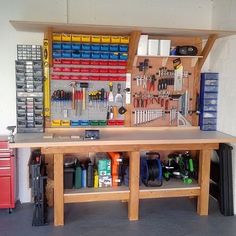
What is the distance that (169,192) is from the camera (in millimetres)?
3189

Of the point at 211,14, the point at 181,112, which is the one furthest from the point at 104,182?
the point at 211,14

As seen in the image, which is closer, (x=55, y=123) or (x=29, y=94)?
(x=29, y=94)

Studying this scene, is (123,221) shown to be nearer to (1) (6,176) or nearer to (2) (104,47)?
(1) (6,176)

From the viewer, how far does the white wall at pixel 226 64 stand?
10.7 ft

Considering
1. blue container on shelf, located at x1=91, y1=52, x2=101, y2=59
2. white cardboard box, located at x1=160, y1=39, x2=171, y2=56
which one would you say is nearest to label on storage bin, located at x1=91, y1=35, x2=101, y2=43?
blue container on shelf, located at x1=91, y1=52, x2=101, y2=59

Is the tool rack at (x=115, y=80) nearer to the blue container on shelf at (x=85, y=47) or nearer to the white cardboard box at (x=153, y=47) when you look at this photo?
the blue container on shelf at (x=85, y=47)

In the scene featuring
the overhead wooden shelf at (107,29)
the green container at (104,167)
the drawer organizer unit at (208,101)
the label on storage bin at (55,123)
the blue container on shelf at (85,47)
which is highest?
the overhead wooden shelf at (107,29)

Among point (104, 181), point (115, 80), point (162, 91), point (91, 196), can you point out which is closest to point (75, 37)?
point (115, 80)

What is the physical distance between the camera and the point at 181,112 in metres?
3.64

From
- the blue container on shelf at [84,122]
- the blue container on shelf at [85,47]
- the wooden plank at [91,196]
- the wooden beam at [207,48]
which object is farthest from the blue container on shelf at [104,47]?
the wooden plank at [91,196]

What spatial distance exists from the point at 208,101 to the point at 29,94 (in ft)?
6.57

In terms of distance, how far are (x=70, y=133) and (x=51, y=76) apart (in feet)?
2.14

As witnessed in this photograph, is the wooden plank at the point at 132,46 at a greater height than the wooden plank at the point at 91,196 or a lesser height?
greater

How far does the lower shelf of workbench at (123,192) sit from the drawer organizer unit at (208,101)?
0.73m
